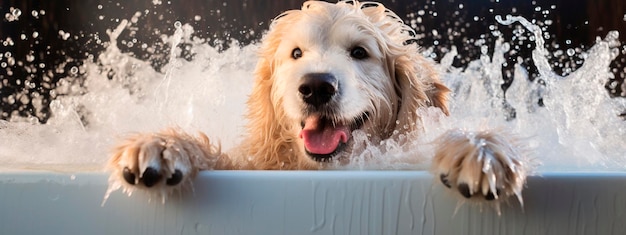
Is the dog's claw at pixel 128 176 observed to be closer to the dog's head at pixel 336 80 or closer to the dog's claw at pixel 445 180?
the dog's claw at pixel 445 180

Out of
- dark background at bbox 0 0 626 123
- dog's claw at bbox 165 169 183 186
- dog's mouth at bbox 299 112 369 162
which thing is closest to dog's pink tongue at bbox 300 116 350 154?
dog's mouth at bbox 299 112 369 162

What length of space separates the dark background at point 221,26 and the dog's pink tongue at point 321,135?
10.8 ft

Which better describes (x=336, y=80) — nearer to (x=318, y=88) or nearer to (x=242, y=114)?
(x=318, y=88)

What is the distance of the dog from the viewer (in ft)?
8.39

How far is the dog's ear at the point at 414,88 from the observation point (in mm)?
2814

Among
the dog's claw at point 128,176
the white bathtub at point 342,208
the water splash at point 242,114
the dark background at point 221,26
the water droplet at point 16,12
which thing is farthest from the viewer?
the water droplet at point 16,12

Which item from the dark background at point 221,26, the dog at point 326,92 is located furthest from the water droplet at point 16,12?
the dog at point 326,92

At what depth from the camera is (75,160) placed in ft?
8.09

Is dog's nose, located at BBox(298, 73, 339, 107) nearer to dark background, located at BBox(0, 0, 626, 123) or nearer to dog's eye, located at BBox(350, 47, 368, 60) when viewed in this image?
dog's eye, located at BBox(350, 47, 368, 60)

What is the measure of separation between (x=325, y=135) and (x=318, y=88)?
187 mm

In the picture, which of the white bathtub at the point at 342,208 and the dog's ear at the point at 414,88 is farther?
the dog's ear at the point at 414,88

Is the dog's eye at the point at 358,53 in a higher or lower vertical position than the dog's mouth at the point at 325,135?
higher

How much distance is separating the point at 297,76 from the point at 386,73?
42 cm

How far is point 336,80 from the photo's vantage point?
100 inches
